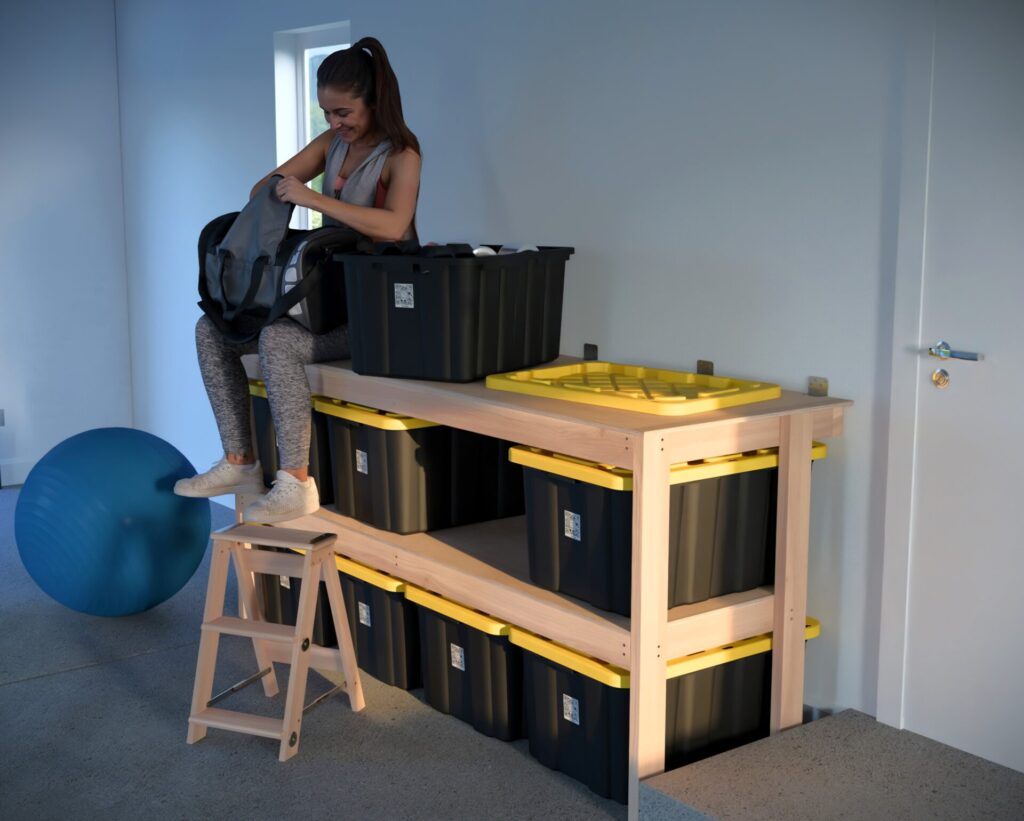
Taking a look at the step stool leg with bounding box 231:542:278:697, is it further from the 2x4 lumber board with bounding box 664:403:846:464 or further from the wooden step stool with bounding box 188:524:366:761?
the 2x4 lumber board with bounding box 664:403:846:464

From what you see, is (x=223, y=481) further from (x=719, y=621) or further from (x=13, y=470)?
(x=13, y=470)

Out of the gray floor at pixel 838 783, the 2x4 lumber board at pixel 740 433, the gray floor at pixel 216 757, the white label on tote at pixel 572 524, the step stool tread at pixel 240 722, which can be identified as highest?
the 2x4 lumber board at pixel 740 433

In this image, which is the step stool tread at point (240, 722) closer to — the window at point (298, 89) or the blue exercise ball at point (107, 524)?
the blue exercise ball at point (107, 524)

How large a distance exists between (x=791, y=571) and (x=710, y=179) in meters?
1.04

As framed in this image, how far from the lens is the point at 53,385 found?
5.93 meters

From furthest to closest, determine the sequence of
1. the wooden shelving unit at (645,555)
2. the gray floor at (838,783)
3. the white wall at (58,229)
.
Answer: the white wall at (58,229) < the wooden shelving unit at (645,555) < the gray floor at (838,783)

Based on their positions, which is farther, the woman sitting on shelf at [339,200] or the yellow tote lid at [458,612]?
the woman sitting on shelf at [339,200]

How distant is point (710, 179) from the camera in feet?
10.2

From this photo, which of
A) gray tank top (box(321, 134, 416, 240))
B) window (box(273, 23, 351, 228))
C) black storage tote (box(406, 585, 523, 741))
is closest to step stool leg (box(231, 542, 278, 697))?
black storage tote (box(406, 585, 523, 741))

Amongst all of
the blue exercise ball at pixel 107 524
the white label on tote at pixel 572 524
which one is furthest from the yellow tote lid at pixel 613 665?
the blue exercise ball at pixel 107 524

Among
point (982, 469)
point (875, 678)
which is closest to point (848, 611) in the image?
point (875, 678)

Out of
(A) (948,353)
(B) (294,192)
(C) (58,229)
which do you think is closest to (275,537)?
(B) (294,192)

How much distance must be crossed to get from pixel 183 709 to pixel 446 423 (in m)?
1.09

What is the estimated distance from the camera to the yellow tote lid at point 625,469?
2561mm
